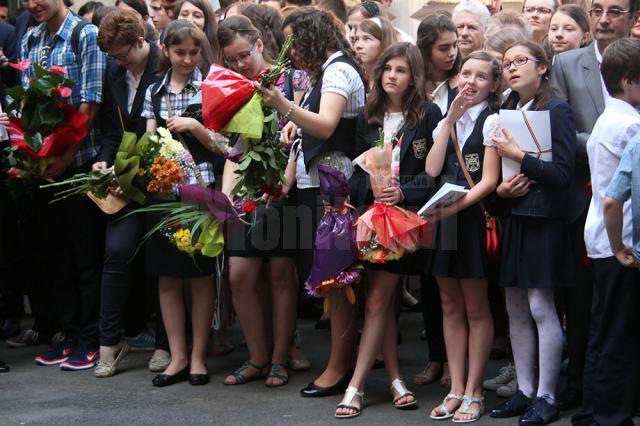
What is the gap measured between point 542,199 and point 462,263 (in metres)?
0.55

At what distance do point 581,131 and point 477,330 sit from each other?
124 cm

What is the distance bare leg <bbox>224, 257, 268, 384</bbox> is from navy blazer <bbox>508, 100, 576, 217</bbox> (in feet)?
5.81

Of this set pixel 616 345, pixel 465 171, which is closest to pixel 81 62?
pixel 465 171

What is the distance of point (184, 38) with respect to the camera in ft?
21.9

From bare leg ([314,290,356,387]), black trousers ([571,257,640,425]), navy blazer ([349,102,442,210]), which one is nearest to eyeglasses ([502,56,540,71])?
navy blazer ([349,102,442,210])

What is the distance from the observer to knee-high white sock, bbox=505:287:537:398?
5.76 metres

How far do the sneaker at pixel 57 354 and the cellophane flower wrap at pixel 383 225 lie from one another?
2523mm

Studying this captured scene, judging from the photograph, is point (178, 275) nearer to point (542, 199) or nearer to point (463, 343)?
point (463, 343)

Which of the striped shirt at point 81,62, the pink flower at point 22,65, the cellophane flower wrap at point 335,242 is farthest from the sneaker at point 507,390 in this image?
the pink flower at point 22,65

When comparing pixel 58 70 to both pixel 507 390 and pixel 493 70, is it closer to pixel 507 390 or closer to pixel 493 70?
pixel 493 70

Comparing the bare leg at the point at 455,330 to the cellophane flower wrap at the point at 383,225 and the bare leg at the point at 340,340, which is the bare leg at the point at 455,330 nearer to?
the cellophane flower wrap at the point at 383,225

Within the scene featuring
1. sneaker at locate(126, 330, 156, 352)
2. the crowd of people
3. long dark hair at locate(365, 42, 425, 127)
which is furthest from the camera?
sneaker at locate(126, 330, 156, 352)

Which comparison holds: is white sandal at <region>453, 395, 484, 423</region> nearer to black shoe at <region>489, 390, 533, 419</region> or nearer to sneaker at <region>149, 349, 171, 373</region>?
black shoe at <region>489, 390, 533, 419</region>

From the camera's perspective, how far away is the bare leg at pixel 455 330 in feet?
19.2
